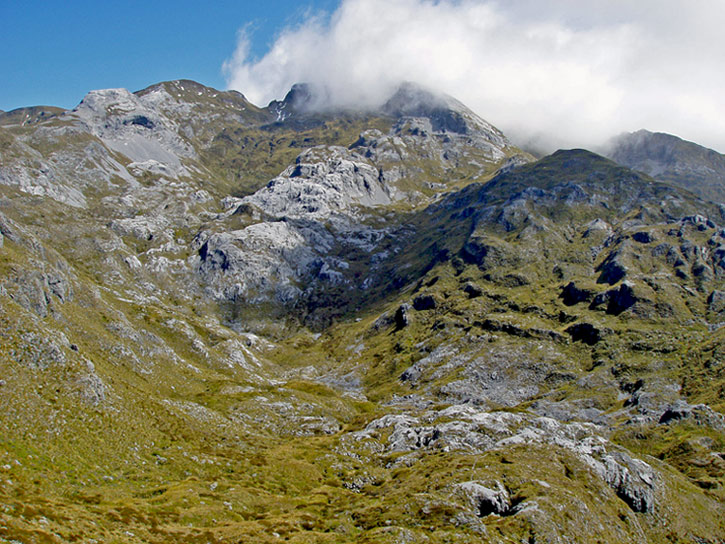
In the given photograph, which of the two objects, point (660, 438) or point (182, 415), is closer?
point (182, 415)

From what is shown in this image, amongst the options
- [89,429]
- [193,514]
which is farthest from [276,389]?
[193,514]

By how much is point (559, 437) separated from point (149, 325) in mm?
176211

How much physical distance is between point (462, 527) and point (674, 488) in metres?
62.1

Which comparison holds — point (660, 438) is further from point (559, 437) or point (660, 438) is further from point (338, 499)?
point (338, 499)

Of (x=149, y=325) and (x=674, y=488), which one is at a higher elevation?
(x=149, y=325)

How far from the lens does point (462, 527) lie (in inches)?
2389

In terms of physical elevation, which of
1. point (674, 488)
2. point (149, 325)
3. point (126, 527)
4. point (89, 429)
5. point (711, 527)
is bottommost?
point (711, 527)

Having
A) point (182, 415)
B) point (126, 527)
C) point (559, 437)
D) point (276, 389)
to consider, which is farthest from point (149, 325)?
point (559, 437)

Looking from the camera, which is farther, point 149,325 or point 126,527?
point 149,325

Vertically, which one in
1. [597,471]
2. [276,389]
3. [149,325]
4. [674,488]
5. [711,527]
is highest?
[149,325]

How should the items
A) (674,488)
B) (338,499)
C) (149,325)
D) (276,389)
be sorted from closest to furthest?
(338,499), (674,488), (276,389), (149,325)

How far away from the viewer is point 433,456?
101 metres

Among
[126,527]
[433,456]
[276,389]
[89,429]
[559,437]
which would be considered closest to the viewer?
[126,527]

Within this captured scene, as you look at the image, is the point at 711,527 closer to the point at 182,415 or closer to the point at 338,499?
the point at 338,499
